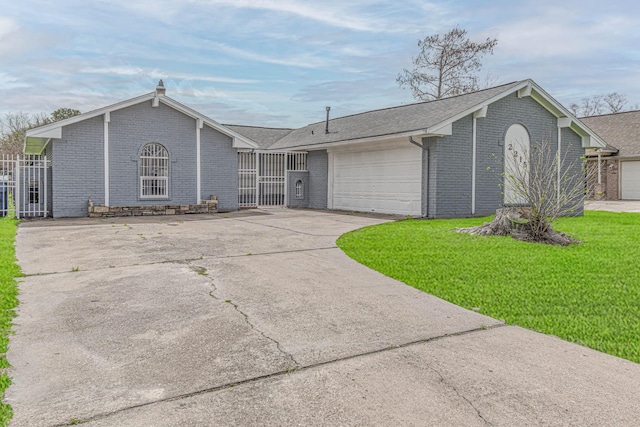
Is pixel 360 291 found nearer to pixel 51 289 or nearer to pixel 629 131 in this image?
pixel 51 289

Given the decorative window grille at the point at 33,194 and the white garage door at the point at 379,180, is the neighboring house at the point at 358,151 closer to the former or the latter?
the white garage door at the point at 379,180

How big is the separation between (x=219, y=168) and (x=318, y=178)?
468 centimetres

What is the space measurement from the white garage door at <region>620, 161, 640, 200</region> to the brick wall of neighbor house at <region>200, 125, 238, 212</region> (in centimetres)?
2323

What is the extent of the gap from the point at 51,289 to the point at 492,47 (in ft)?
106

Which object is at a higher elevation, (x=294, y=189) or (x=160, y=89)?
(x=160, y=89)

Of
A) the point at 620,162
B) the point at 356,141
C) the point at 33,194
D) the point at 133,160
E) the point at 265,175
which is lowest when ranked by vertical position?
the point at 33,194

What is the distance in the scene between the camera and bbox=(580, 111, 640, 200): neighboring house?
26.4 meters

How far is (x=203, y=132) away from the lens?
1638 centimetres

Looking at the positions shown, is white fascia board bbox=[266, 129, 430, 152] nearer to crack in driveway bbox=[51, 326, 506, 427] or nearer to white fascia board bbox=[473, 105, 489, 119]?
white fascia board bbox=[473, 105, 489, 119]

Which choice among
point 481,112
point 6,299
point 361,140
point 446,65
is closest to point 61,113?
point 446,65

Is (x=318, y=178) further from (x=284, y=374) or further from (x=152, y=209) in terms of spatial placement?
(x=284, y=374)

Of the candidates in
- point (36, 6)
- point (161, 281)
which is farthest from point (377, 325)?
point (36, 6)

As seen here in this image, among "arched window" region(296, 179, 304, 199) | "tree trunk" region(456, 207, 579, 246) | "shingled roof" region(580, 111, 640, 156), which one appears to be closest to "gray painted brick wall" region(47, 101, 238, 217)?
"arched window" region(296, 179, 304, 199)

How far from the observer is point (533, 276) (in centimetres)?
604
